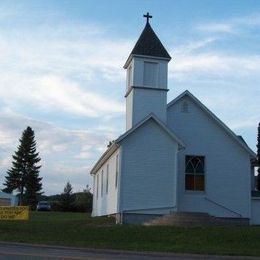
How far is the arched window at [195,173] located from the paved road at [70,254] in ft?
49.9

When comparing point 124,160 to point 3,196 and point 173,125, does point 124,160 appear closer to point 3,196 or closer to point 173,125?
point 173,125

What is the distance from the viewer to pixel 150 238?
22297 millimetres

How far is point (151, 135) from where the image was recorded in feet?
102

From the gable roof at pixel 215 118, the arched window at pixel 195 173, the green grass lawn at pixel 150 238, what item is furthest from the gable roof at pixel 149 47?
the green grass lawn at pixel 150 238

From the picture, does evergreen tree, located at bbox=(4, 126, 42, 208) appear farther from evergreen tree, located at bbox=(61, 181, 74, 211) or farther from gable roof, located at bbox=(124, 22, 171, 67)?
gable roof, located at bbox=(124, 22, 171, 67)

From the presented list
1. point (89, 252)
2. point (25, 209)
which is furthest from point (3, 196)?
point (89, 252)

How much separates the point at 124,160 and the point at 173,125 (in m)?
4.41

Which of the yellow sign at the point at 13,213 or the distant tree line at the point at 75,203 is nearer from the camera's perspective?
the yellow sign at the point at 13,213

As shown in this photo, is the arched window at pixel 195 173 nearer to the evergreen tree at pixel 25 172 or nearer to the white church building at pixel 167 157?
the white church building at pixel 167 157

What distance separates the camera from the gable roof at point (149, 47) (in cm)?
3297

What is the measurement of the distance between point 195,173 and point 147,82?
5.87 meters

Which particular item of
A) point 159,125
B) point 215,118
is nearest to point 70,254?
point 159,125

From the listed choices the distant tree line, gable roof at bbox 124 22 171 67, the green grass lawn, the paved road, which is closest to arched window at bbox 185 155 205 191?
gable roof at bbox 124 22 171 67

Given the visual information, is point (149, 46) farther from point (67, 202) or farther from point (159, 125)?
point (67, 202)
